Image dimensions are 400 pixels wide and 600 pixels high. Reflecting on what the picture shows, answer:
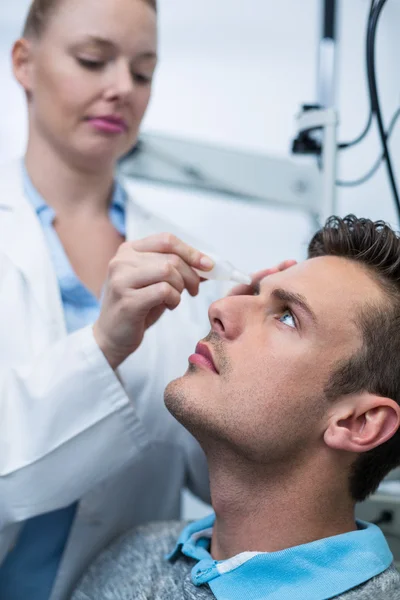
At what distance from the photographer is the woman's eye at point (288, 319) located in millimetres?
1047

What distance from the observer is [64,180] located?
4.75ft

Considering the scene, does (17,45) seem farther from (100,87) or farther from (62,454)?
(62,454)

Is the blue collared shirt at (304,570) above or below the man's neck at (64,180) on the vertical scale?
below

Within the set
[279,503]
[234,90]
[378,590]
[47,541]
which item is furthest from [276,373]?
[234,90]

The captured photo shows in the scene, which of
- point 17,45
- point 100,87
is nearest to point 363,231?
point 100,87

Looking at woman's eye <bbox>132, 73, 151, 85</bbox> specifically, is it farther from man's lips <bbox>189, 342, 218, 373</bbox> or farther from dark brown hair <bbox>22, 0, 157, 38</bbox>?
man's lips <bbox>189, 342, 218, 373</bbox>

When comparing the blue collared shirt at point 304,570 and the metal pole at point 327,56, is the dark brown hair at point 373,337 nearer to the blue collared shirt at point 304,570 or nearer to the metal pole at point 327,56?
the blue collared shirt at point 304,570

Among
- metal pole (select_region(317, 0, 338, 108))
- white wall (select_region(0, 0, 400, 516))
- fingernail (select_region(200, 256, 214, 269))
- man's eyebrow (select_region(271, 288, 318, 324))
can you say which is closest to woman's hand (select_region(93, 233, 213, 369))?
fingernail (select_region(200, 256, 214, 269))

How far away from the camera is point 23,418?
1148 millimetres

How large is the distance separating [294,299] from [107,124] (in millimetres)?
567

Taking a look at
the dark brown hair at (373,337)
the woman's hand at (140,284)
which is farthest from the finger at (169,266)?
the dark brown hair at (373,337)

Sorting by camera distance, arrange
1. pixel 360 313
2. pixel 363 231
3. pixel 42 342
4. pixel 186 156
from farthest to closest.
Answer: pixel 186 156 < pixel 42 342 < pixel 363 231 < pixel 360 313

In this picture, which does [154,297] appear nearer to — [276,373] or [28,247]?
[276,373]

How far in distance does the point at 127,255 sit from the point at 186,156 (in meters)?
0.62
